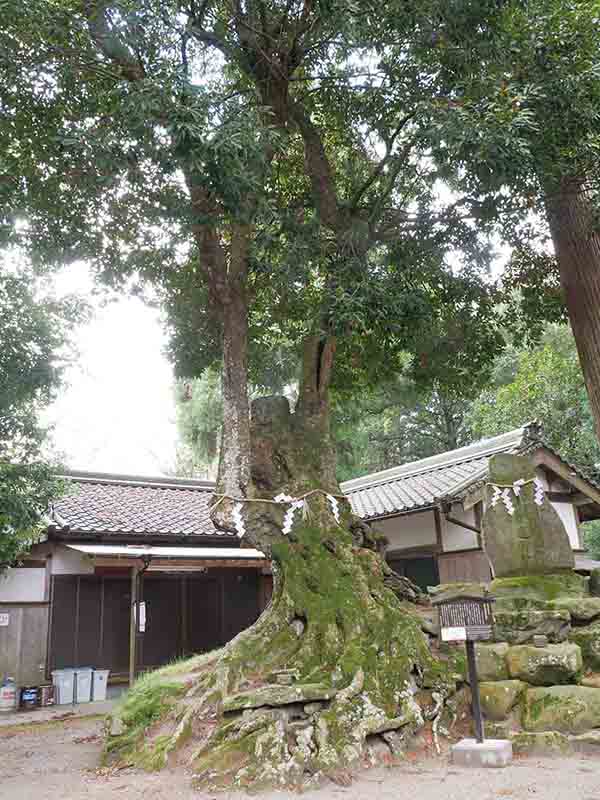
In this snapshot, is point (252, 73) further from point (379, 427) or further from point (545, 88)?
point (379, 427)

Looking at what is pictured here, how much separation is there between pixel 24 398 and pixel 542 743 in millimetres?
7513

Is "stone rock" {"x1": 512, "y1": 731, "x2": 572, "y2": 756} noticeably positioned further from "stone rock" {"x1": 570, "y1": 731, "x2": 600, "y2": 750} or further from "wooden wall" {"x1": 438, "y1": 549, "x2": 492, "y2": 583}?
"wooden wall" {"x1": 438, "y1": 549, "x2": 492, "y2": 583}

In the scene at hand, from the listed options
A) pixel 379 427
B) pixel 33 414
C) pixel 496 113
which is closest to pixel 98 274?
pixel 33 414

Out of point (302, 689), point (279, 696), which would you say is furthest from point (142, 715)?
point (302, 689)

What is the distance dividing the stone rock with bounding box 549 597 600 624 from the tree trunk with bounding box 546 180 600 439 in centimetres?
232

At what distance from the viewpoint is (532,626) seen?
22.8ft

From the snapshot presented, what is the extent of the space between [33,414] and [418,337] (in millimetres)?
6027

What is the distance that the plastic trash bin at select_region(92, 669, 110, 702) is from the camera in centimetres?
1176

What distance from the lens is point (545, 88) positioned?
7094mm

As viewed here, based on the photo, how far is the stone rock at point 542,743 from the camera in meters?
5.86

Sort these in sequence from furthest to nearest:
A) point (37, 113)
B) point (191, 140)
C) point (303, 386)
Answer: point (303, 386) < point (37, 113) < point (191, 140)

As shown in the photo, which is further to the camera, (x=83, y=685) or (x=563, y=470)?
Result: (x=563, y=470)

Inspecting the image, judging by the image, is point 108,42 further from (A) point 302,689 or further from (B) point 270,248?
(A) point 302,689

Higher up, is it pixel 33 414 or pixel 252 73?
pixel 252 73
